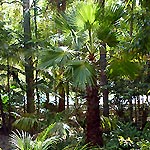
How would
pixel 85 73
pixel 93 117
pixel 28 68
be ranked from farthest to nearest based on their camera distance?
1. pixel 28 68
2. pixel 93 117
3. pixel 85 73

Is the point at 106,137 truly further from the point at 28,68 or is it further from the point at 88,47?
the point at 28,68

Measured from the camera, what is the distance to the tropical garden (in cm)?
496

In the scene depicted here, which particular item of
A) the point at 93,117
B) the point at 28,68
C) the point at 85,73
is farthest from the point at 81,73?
the point at 28,68

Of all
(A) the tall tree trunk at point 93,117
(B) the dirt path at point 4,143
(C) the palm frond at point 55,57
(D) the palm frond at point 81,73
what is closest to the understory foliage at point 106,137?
(A) the tall tree trunk at point 93,117

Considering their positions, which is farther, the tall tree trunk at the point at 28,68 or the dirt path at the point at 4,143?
the tall tree trunk at the point at 28,68

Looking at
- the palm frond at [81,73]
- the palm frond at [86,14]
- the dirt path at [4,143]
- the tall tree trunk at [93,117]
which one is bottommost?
the dirt path at [4,143]

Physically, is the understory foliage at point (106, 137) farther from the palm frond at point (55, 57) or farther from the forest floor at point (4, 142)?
the forest floor at point (4, 142)

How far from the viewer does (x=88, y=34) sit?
17.3 ft

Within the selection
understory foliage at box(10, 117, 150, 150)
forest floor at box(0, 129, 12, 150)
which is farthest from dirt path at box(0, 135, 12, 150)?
understory foliage at box(10, 117, 150, 150)

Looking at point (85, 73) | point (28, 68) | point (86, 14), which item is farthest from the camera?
point (28, 68)

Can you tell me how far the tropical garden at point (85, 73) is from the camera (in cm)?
496

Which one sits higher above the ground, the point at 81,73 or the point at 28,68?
the point at 28,68

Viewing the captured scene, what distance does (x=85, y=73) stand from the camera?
495cm

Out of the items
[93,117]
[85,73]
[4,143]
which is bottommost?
[4,143]
